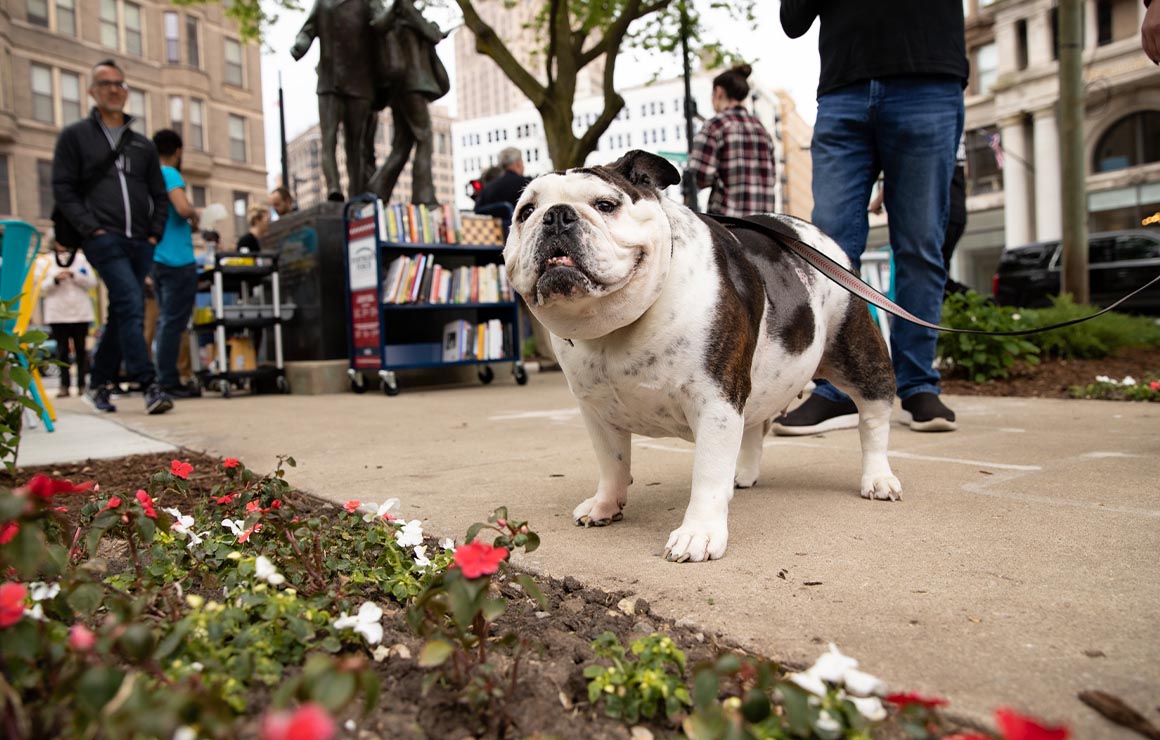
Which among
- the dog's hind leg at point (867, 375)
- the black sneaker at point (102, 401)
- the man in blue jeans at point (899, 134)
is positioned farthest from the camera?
the black sneaker at point (102, 401)

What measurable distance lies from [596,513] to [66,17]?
37.4m

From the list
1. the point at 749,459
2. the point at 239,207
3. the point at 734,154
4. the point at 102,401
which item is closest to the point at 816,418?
the point at 749,459

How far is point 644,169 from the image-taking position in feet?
7.05

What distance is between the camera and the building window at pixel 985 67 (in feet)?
119

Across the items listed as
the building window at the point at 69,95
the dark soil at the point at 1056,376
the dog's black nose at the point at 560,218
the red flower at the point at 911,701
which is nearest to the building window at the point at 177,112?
the building window at the point at 69,95

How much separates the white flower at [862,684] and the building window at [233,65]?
132ft

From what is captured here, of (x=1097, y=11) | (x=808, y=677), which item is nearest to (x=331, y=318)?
(x=808, y=677)

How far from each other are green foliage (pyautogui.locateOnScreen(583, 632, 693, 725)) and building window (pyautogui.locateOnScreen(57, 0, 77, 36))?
124 ft

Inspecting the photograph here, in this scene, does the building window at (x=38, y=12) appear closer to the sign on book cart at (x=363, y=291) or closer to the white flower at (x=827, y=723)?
the sign on book cart at (x=363, y=291)

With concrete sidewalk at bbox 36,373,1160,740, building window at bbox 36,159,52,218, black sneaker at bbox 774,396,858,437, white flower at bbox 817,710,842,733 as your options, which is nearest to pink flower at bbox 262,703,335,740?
white flower at bbox 817,710,842,733

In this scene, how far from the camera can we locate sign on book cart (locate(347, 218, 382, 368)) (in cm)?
714

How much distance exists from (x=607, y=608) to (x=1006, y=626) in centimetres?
73

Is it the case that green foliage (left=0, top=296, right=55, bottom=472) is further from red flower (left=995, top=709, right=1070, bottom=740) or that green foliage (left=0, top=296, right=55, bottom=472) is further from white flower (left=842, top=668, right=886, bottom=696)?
red flower (left=995, top=709, right=1070, bottom=740)

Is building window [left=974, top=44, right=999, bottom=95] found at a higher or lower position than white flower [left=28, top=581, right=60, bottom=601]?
higher
